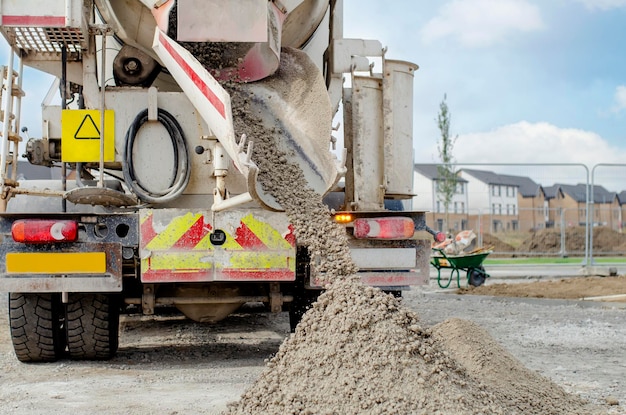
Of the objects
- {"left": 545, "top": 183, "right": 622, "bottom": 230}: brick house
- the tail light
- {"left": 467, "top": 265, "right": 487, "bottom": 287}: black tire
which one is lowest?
{"left": 467, "top": 265, "right": 487, "bottom": 287}: black tire

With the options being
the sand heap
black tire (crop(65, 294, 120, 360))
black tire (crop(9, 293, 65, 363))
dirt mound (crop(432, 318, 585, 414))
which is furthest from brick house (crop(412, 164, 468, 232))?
the sand heap

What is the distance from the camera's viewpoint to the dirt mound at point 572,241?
720 inches

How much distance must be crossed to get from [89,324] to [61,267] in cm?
49

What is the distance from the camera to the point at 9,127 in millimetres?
5281

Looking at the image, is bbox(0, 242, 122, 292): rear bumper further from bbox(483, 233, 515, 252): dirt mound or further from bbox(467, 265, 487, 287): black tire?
bbox(483, 233, 515, 252): dirt mound

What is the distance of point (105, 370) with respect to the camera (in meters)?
4.91

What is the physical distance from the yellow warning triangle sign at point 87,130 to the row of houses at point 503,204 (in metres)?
11.2

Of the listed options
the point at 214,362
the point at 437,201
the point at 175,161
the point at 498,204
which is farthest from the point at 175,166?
the point at 498,204

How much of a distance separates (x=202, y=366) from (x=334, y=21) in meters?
2.80

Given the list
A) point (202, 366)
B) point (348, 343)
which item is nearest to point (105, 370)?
point (202, 366)

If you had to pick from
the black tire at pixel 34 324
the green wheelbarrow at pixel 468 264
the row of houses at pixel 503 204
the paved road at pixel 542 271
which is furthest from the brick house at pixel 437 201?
the black tire at pixel 34 324

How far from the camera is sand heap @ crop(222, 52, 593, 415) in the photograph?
3.27m

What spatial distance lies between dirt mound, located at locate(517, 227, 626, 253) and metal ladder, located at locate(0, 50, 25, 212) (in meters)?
14.2

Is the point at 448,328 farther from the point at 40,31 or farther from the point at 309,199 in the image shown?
the point at 40,31
